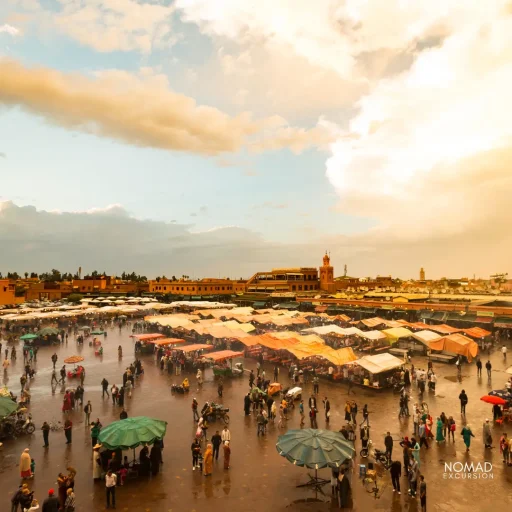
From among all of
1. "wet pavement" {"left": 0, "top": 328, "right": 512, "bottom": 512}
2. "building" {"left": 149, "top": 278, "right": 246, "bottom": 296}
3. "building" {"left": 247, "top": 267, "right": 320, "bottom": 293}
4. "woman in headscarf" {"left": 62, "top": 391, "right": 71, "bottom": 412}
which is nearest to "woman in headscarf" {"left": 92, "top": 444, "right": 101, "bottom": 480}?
"wet pavement" {"left": 0, "top": 328, "right": 512, "bottom": 512}

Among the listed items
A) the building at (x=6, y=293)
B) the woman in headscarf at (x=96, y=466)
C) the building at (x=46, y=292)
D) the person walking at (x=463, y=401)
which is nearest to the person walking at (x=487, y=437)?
the person walking at (x=463, y=401)

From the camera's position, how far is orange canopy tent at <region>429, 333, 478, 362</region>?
23375 mm

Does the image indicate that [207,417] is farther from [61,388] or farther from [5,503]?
[61,388]

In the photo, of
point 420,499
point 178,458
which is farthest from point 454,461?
point 178,458

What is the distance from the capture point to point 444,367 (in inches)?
952

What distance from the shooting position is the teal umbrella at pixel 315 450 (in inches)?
362

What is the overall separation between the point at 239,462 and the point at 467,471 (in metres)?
6.96

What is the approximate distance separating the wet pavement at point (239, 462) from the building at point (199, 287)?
67.6 meters

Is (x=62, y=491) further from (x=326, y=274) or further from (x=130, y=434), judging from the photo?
(x=326, y=274)

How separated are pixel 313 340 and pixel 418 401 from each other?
924 centimetres

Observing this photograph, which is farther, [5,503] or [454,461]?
[454,461]

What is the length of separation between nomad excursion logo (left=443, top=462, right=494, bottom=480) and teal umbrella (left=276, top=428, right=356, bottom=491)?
3.75m

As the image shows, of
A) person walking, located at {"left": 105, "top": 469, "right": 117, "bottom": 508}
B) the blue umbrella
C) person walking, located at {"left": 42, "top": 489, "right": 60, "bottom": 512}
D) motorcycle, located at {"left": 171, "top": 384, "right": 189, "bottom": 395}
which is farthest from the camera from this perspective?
motorcycle, located at {"left": 171, "top": 384, "right": 189, "bottom": 395}

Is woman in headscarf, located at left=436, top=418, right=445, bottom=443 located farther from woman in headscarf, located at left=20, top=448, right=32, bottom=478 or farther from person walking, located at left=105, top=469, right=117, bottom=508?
woman in headscarf, located at left=20, top=448, right=32, bottom=478
